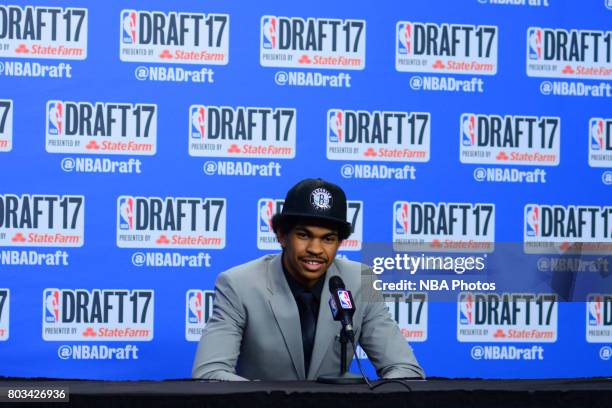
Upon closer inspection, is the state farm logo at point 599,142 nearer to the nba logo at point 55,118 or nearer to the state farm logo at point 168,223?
the state farm logo at point 168,223

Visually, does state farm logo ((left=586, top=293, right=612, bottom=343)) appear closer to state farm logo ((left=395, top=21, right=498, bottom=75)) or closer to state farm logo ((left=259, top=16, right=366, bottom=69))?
state farm logo ((left=395, top=21, right=498, bottom=75))

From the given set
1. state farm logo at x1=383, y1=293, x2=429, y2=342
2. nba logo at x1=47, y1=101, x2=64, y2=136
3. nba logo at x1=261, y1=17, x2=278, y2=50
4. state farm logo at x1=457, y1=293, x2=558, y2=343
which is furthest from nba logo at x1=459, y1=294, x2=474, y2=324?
nba logo at x1=47, y1=101, x2=64, y2=136

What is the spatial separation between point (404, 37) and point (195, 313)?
1602mm

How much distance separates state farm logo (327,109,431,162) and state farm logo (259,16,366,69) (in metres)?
0.24

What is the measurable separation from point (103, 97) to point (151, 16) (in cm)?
42

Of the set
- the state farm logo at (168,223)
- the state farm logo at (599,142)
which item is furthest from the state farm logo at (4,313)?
the state farm logo at (599,142)

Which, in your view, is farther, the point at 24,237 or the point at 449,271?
the point at 449,271

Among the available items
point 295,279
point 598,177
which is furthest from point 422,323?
point 295,279

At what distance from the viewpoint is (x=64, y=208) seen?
3.76 m

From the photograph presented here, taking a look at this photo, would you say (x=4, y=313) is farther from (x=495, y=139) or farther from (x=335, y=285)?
(x=495, y=139)

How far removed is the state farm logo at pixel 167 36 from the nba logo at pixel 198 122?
8.4 inches

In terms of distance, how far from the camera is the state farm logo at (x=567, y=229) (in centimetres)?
408

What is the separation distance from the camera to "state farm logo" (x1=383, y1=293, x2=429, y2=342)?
401 centimetres

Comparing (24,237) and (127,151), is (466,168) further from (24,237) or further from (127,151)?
(24,237)
